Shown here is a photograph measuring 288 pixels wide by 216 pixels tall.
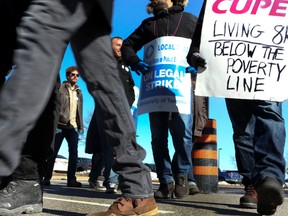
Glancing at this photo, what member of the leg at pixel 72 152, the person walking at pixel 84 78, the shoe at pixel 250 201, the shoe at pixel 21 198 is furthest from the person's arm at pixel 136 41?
the leg at pixel 72 152

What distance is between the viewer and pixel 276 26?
3252mm

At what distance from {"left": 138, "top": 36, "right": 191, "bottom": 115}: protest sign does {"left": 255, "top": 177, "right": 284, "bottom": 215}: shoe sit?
1859mm

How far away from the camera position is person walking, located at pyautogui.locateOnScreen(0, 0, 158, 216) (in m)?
1.75

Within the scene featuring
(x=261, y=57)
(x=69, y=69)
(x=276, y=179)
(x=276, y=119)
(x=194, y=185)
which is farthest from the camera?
(x=69, y=69)

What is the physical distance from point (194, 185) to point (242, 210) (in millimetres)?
1930

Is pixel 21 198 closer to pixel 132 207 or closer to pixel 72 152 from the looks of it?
pixel 132 207

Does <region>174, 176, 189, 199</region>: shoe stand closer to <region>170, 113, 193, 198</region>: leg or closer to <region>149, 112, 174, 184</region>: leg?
<region>170, 113, 193, 198</region>: leg

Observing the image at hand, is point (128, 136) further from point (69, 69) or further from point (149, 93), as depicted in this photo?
point (69, 69)

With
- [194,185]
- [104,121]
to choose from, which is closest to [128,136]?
[104,121]

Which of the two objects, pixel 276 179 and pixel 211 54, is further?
pixel 211 54

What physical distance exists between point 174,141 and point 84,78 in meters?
2.54

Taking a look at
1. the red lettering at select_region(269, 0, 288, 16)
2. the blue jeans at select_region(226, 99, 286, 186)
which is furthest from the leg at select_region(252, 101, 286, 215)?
the red lettering at select_region(269, 0, 288, 16)

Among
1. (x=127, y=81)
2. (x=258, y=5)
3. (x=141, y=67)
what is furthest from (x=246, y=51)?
(x=127, y=81)

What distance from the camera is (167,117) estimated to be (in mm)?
4617
